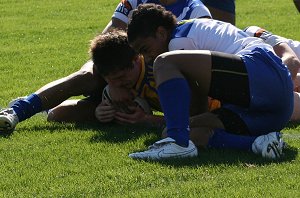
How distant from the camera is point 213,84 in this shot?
5562mm

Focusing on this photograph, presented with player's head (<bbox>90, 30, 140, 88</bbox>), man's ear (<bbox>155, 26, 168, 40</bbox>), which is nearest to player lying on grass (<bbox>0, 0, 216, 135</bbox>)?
player's head (<bbox>90, 30, 140, 88</bbox>)

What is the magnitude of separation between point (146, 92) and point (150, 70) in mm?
222

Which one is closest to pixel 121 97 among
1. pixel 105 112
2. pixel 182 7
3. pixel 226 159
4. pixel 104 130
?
pixel 105 112

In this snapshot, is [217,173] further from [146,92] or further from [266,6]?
[266,6]

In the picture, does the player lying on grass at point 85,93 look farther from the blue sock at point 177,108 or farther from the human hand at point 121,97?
the blue sock at point 177,108

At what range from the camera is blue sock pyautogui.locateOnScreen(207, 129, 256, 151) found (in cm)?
560

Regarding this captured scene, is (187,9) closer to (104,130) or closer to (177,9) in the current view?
(177,9)

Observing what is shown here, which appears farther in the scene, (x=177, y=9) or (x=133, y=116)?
(x=177, y=9)

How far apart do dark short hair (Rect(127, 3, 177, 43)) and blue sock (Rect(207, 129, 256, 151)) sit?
32.1 inches

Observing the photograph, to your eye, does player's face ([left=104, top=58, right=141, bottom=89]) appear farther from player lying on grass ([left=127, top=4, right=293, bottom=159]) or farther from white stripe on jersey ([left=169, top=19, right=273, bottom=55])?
white stripe on jersey ([left=169, top=19, right=273, bottom=55])

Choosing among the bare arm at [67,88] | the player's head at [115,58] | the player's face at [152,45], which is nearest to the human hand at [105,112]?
the bare arm at [67,88]

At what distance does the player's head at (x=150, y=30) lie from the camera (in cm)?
566

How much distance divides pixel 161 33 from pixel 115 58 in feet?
1.73

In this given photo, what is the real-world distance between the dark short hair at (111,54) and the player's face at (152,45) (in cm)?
38
